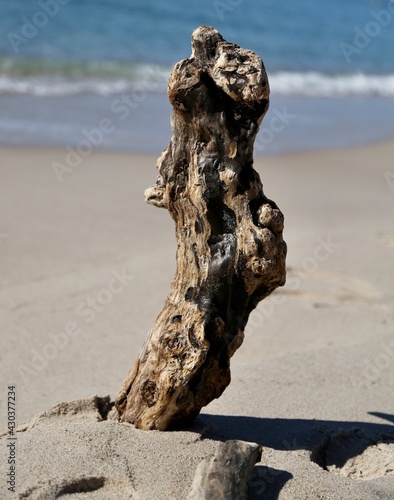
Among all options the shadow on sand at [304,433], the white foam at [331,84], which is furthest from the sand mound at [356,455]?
the white foam at [331,84]

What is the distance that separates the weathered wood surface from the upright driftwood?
1.35 feet

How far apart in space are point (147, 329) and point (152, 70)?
12779mm

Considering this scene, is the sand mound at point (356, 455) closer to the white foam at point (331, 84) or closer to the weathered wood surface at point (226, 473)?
the weathered wood surface at point (226, 473)

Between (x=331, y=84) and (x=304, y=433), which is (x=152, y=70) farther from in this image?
(x=304, y=433)

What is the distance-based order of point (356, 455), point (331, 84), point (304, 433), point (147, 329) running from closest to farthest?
point (356, 455) → point (304, 433) → point (147, 329) → point (331, 84)

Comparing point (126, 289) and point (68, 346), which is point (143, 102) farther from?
point (68, 346)

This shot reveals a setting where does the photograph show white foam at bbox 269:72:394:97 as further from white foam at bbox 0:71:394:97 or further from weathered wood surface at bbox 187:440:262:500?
weathered wood surface at bbox 187:440:262:500

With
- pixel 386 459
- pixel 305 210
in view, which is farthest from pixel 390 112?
pixel 386 459

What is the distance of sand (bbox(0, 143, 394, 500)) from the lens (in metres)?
3.12

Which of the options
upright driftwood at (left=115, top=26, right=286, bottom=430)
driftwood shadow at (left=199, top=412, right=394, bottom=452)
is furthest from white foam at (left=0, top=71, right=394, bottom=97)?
upright driftwood at (left=115, top=26, right=286, bottom=430)

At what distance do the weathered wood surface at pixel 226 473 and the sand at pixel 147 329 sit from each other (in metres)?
0.13

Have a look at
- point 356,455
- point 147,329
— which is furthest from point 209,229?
point 147,329

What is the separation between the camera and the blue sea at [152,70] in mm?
11500

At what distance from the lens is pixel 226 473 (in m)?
2.87
